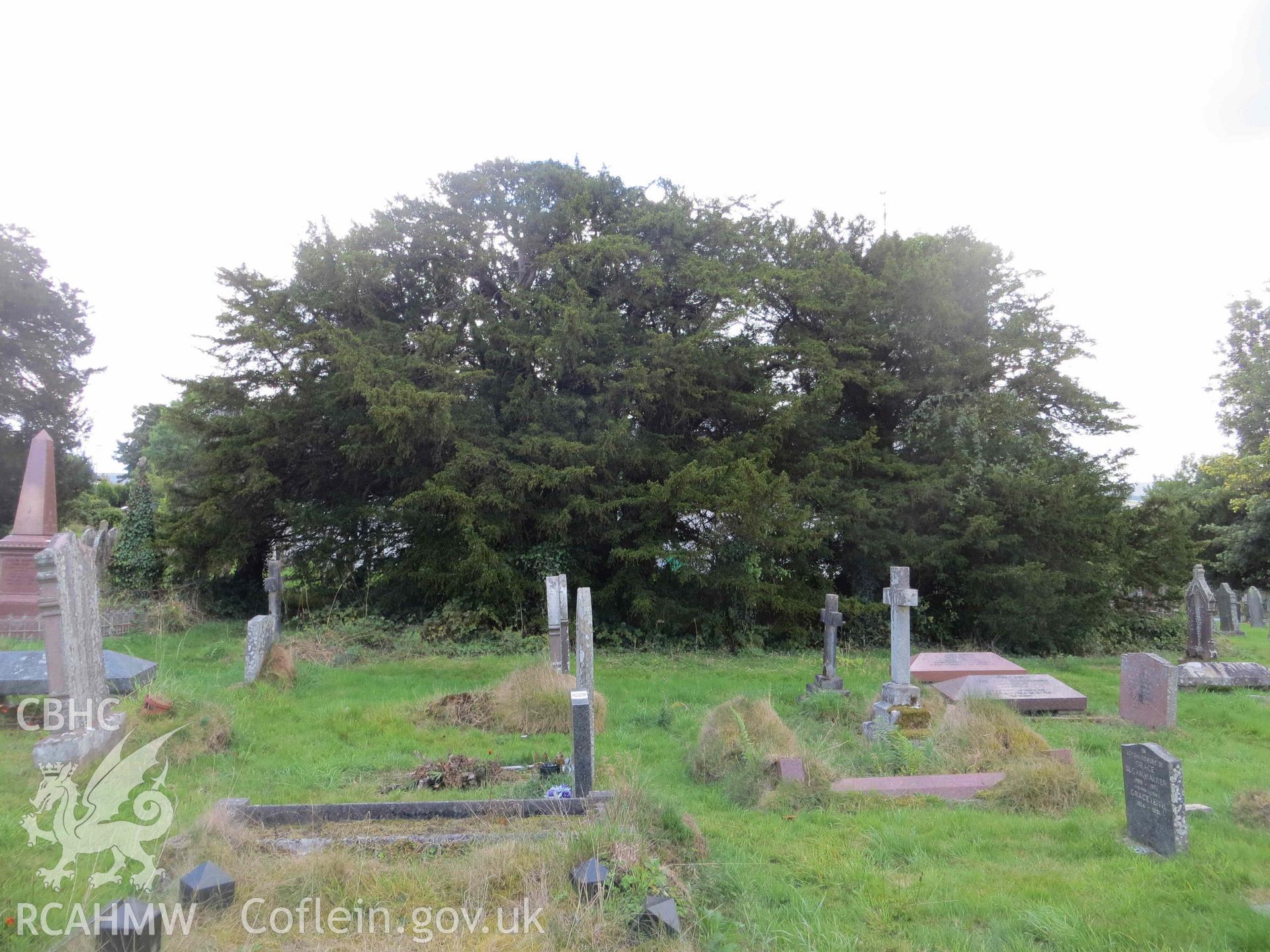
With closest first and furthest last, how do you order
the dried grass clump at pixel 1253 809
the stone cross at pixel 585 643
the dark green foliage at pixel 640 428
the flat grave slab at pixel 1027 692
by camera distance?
the dried grass clump at pixel 1253 809
the stone cross at pixel 585 643
the flat grave slab at pixel 1027 692
the dark green foliage at pixel 640 428

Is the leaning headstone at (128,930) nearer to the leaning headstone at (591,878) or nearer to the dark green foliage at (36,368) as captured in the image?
the leaning headstone at (591,878)

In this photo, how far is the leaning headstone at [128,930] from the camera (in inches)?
119

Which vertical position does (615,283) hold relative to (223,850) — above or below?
above

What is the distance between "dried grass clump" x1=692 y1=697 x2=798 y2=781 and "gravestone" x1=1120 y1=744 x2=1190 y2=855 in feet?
8.25

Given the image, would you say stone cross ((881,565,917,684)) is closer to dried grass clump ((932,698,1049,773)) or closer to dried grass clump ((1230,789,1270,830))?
dried grass clump ((932,698,1049,773))

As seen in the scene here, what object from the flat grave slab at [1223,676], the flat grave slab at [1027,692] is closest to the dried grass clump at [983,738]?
the flat grave slab at [1027,692]

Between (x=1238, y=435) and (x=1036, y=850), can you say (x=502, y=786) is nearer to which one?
(x=1036, y=850)

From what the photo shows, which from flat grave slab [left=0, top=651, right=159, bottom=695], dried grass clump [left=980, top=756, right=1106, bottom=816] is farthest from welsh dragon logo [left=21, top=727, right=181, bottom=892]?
dried grass clump [left=980, top=756, right=1106, bottom=816]

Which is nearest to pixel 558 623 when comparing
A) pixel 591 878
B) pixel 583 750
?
pixel 583 750

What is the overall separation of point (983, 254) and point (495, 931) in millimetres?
19209

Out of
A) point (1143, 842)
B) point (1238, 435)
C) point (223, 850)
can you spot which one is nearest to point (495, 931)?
point (223, 850)

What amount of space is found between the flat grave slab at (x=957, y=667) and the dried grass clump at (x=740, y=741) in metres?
4.03

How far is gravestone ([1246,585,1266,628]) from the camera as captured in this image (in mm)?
25297

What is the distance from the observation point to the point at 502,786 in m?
6.32
